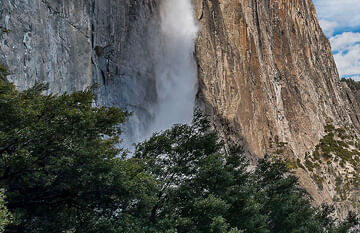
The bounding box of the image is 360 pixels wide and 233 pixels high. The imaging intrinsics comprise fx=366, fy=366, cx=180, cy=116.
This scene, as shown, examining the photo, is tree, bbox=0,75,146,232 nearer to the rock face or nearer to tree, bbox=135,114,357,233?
tree, bbox=135,114,357,233

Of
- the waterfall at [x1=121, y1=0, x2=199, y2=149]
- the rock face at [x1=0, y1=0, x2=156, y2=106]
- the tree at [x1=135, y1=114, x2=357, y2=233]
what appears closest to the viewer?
the tree at [x1=135, y1=114, x2=357, y2=233]

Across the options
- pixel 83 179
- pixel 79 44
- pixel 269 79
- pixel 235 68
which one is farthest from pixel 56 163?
pixel 269 79

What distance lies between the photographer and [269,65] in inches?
1702

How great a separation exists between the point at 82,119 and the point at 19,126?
1406 millimetres

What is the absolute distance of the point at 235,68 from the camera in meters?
33.1

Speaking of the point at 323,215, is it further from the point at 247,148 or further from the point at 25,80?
the point at 25,80

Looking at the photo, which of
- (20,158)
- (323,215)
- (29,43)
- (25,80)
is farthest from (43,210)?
(323,215)

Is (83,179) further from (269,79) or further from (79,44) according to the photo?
(269,79)

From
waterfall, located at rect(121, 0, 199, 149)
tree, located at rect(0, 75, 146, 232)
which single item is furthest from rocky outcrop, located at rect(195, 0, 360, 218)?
A: tree, located at rect(0, 75, 146, 232)

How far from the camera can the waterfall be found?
2538 cm

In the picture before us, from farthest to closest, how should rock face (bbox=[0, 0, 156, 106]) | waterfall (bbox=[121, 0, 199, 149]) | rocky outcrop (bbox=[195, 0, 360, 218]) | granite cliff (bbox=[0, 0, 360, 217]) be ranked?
rocky outcrop (bbox=[195, 0, 360, 218]) → waterfall (bbox=[121, 0, 199, 149]) → granite cliff (bbox=[0, 0, 360, 217]) → rock face (bbox=[0, 0, 156, 106])

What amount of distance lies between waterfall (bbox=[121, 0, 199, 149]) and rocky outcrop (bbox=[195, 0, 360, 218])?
91 centimetres

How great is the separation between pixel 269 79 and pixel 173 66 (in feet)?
59.4

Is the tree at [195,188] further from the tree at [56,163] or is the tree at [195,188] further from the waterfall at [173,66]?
the waterfall at [173,66]
